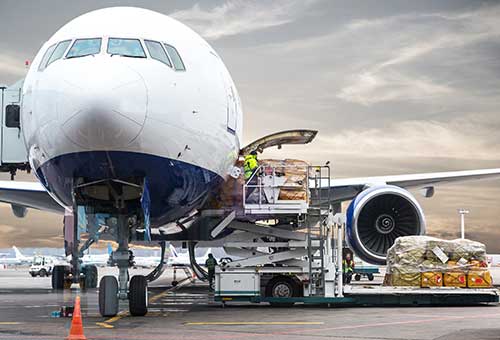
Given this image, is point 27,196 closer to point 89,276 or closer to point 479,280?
point 89,276

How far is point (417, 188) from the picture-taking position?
76.3ft

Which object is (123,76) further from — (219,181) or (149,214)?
(219,181)

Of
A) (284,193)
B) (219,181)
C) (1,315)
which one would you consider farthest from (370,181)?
(1,315)

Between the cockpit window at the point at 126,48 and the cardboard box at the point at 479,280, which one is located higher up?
the cockpit window at the point at 126,48

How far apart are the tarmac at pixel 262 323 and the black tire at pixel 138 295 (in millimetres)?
187

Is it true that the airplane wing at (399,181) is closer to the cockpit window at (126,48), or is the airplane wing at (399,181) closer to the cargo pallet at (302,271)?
the cargo pallet at (302,271)

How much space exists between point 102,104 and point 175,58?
2.02 meters

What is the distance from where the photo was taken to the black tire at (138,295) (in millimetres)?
13461

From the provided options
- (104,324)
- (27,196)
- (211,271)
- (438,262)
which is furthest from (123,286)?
(211,271)

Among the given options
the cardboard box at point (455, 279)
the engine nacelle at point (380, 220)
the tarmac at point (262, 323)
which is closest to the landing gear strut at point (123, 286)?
the tarmac at point (262, 323)

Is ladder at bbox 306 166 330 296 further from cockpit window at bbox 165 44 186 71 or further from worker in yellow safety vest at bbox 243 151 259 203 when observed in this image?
cockpit window at bbox 165 44 186 71

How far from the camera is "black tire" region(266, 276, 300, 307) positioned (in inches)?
669

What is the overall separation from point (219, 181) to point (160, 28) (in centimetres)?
298

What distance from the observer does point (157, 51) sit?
1249 cm
